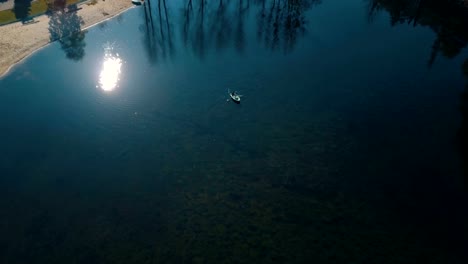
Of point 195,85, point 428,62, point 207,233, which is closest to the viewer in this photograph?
point 207,233

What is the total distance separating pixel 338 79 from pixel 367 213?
23029 millimetres

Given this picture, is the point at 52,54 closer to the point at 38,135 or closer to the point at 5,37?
the point at 5,37

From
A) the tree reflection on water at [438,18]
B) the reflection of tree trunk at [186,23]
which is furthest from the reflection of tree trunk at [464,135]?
the reflection of tree trunk at [186,23]

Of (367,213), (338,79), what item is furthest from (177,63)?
(367,213)

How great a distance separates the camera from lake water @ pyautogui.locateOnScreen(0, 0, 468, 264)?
3434 cm

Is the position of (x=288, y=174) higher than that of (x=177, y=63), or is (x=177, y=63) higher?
(x=177, y=63)

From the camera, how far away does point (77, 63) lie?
185 ft

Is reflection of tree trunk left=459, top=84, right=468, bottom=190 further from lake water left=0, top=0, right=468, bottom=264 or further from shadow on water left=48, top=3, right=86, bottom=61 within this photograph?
shadow on water left=48, top=3, right=86, bottom=61

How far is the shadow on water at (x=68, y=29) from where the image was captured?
58.7 meters

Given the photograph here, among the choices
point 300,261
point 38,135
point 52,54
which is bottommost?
point 300,261

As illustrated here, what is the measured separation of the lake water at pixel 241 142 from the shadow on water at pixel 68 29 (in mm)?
469

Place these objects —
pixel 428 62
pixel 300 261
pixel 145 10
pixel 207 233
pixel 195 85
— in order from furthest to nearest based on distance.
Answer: pixel 145 10 → pixel 428 62 → pixel 195 85 → pixel 207 233 → pixel 300 261

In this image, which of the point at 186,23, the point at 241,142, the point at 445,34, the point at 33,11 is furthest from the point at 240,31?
the point at 33,11

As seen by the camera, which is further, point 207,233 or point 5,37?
point 5,37
